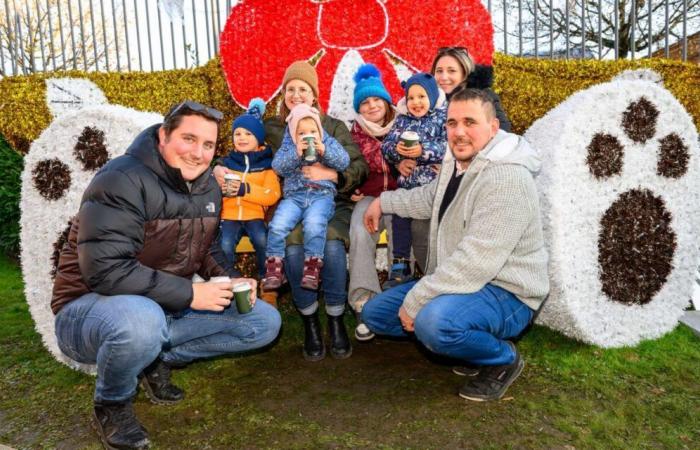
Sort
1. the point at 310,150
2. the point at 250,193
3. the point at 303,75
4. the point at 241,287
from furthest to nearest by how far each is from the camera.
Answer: the point at 303,75
the point at 250,193
the point at 310,150
the point at 241,287

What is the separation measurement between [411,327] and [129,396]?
1.44m

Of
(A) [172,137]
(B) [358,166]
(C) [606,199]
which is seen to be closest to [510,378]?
(C) [606,199]

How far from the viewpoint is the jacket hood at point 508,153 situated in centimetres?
273

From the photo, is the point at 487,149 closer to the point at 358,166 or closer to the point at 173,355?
the point at 358,166

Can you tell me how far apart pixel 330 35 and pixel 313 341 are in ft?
9.29

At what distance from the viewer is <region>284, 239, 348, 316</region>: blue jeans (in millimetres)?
3352

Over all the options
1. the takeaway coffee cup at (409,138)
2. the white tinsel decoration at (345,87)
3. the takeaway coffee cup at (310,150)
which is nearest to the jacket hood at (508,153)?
the takeaway coffee cup at (409,138)

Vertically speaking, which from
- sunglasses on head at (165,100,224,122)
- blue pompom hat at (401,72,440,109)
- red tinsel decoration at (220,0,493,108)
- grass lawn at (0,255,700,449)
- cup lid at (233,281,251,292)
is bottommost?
grass lawn at (0,255,700,449)

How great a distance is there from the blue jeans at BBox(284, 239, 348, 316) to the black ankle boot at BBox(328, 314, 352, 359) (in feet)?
0.22

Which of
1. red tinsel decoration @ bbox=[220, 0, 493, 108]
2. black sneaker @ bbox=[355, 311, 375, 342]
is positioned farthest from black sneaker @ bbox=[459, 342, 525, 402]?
A: red tinsel decoration @ bbox=[220, 0, 493, 108]

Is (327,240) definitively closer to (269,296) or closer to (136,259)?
(269,296)

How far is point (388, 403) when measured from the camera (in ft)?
9.48

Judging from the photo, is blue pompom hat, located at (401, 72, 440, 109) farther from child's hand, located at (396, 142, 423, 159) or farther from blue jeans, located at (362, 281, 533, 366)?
blue jeans, located at (362, 281, 533, 366)

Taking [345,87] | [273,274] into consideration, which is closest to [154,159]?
[273,274]
